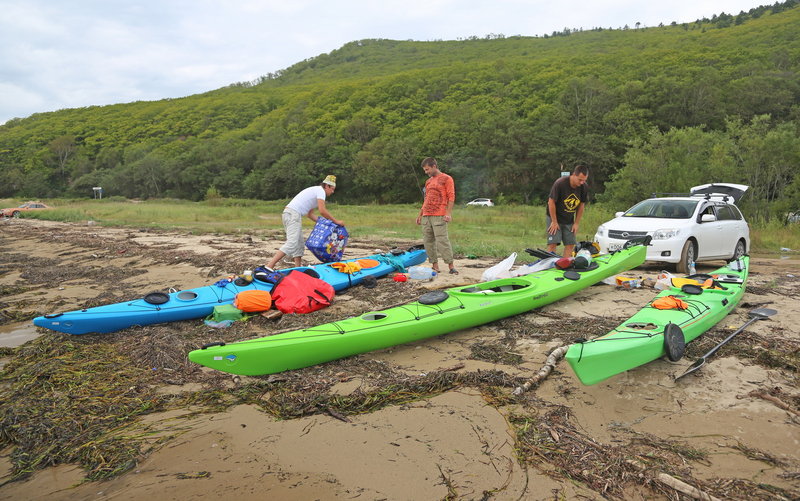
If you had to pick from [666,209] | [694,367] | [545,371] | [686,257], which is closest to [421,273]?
[545,371]

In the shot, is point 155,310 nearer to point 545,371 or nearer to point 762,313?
point 545,371

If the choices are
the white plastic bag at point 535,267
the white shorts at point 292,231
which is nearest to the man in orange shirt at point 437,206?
the white plastic bag at point 535,267

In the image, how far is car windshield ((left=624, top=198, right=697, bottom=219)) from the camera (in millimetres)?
8031

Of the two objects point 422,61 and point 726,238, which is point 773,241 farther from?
point 422,61

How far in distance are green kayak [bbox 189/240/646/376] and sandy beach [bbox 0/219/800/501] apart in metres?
0.16

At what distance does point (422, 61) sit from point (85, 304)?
120092 mm

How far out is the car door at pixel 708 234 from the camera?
7785 millimetres

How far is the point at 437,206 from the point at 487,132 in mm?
46841

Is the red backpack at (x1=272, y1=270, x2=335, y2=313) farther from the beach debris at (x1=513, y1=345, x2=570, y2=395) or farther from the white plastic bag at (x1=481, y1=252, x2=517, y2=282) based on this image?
the beach debris at (x1=513, y1=345, x2=570, y2=395)

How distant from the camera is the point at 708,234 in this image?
26.1 feet

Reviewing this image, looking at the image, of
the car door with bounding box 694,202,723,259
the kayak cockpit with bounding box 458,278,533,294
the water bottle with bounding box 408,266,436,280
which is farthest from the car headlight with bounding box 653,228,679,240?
the water bottle with bounding box 408,266,436,280

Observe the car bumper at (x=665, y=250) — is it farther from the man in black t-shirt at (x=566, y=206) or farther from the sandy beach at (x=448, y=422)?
the sandy beach at (x=448, y=422)

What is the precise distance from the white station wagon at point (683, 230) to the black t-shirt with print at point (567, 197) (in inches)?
57.2

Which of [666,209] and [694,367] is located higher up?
[666,209]
